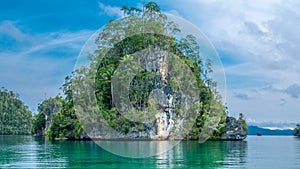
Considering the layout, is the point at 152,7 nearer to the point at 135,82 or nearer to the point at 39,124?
the point at 135,82

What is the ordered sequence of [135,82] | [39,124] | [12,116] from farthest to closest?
[12,116]
[39,124]
[135,82]

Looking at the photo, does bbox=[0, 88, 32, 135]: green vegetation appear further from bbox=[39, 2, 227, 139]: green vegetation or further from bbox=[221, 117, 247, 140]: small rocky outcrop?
bbox=[221, 117, 247, 140]: small rocky outcrop

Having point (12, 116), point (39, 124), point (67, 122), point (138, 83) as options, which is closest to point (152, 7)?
point (138, 83)

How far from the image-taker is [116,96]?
45.5 meters

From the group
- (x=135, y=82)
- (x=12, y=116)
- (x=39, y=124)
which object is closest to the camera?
(x=135, y=82)

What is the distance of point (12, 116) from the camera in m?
87.3

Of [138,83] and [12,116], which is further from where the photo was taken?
[12,116]

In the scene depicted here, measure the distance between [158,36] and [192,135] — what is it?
39.8 feet

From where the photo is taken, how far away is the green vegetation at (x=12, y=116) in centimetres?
8600

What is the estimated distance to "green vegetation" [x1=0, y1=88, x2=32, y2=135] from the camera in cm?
8600

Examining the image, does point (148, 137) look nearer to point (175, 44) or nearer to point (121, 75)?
point (121, 75)

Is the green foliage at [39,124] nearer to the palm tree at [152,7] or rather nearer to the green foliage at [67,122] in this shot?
the green foliage at [67,122]

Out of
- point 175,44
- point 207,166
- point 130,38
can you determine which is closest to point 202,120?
point 175,44

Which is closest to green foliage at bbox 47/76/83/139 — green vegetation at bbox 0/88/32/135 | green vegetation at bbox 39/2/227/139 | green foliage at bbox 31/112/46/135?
green vegetation at bbox 39/2/227/139
